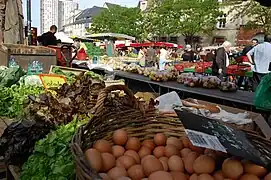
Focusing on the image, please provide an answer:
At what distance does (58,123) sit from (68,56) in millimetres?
5319

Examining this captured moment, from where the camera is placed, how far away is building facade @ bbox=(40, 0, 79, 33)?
167 feet

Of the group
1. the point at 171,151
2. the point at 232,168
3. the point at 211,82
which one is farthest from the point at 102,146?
the point at 211,82

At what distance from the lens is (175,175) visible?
3.94ft

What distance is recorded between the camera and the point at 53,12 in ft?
197

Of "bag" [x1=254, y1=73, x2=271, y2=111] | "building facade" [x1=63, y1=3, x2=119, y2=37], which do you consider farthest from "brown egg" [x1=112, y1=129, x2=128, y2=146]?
"building facade" [x1=63, y1=3, x2=119, y2=37]

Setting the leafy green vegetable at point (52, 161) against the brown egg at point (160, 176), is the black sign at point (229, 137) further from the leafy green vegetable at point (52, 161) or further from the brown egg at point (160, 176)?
the leafy green vegetable at point (52, 161)

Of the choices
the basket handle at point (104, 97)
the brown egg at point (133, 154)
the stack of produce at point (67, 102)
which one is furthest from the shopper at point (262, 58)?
the brown egg at point (133, 154)

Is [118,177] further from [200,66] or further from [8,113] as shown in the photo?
[200,66]

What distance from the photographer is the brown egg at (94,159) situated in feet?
3.88

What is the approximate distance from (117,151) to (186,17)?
36345mm

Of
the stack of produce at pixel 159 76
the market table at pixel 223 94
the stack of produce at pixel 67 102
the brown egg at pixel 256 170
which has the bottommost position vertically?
the market table at pixel 223 94

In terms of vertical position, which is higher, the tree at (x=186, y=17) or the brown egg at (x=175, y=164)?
the tree at (x=186, y=17)

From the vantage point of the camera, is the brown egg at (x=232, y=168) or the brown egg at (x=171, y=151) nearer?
the brown egg at (x=232, y=168)

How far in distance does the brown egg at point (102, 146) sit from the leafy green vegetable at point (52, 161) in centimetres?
39
